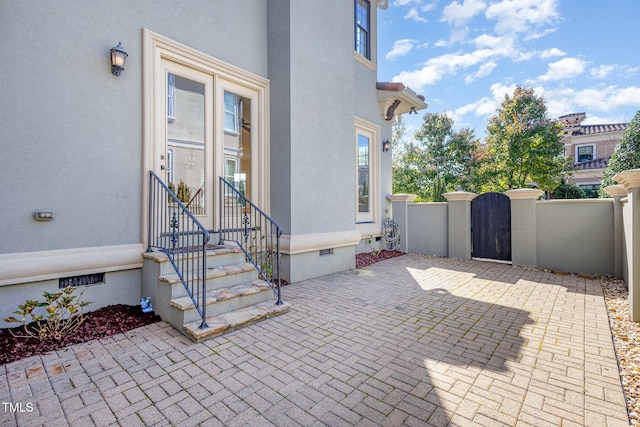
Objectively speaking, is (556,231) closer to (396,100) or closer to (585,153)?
(396,100)

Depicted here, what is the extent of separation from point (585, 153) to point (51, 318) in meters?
27.2

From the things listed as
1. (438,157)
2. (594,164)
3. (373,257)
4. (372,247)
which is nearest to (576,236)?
(373,257)

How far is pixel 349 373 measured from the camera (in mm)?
2277

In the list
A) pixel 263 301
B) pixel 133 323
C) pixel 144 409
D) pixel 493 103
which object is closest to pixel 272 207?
pixel 263 301

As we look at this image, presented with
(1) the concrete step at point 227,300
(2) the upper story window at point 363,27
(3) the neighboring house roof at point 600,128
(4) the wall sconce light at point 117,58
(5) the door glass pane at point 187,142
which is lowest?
(1) the concrete step at point 227,300

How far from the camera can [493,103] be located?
13148mm

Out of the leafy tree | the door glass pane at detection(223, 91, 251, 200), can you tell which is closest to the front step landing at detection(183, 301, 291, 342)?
the door glass pane at detection(223, 91, 251, 200)

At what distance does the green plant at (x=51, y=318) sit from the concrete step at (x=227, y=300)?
3.19 ft

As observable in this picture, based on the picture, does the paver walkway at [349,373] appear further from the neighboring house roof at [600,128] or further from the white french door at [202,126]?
the neighboring house roof at [600,128]

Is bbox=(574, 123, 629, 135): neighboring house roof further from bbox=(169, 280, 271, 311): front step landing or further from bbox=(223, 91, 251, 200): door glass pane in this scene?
bbox=(169, 280, 271, 311): front step landing

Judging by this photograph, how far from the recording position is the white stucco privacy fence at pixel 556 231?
17.4 feet

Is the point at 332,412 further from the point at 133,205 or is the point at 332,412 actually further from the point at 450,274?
the point at 450,274

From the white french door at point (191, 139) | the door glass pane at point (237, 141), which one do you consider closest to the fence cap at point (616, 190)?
the door glass pane at point (237, 141)

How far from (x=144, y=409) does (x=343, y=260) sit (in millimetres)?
4328
